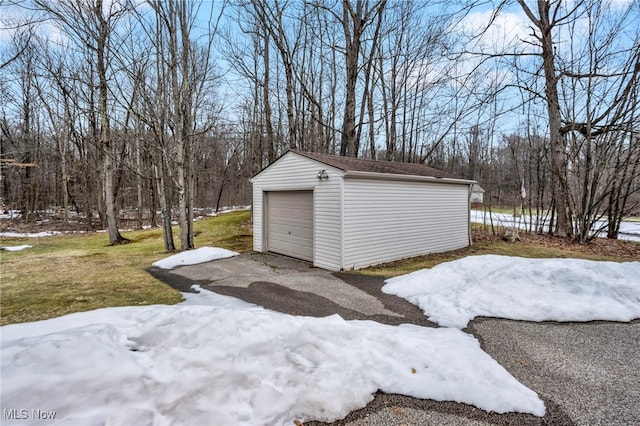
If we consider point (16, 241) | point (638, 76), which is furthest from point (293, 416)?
point (16, 241)

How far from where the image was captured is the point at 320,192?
7766 mm

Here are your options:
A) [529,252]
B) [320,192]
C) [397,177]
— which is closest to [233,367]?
[320,192]

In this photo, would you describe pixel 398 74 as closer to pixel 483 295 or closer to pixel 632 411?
pixel 483 295

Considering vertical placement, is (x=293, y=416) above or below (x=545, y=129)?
below

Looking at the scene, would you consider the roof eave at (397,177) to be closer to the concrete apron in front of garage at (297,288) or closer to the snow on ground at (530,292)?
the concrete apron in front of garage at (297,288)

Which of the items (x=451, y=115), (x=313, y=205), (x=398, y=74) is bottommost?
(x=313, y=205)

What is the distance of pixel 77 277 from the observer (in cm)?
660

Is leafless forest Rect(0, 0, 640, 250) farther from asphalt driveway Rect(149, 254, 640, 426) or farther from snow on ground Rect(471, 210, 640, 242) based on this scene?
asphalt driveway Rect(149, 254, 640, 426)

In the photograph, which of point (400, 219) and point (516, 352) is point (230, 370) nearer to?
point (516, 352)

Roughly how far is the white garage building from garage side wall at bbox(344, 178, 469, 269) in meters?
0.02

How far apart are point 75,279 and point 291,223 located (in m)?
5.15

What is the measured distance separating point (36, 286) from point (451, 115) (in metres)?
18.3

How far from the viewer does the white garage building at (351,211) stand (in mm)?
7426

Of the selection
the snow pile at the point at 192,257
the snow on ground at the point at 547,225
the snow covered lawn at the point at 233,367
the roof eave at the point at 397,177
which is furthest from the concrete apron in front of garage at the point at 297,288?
the snow on ground at the point at 547,225
